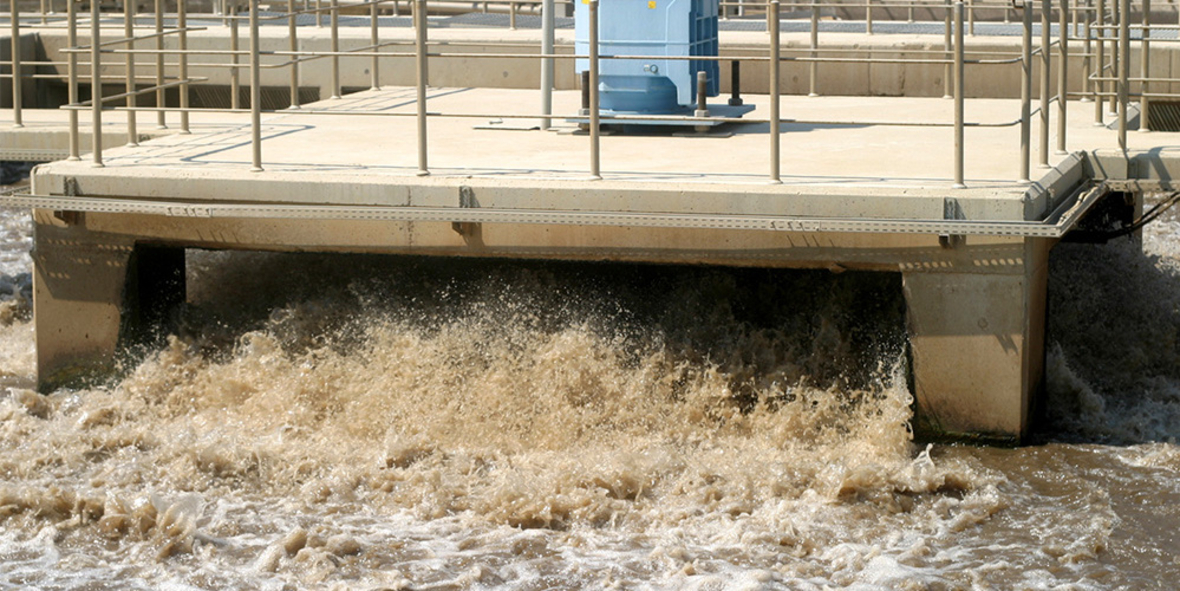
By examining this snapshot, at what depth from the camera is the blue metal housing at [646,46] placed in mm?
10250

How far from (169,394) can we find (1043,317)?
517 cm

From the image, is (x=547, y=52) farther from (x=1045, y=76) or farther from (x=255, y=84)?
(x=1045, y=76)

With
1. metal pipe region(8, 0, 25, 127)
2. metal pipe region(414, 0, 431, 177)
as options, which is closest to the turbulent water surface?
metal pipe region(414, 0, 431, 177)

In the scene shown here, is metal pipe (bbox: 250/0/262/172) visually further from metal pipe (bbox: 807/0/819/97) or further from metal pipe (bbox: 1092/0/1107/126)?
metal pipe (bbox: 807/0/819/97)

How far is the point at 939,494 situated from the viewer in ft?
25.7

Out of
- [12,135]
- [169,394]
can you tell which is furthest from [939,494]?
[12,135]

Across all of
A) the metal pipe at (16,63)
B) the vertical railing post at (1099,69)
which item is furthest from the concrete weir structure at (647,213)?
the metal pipe at (16,63)

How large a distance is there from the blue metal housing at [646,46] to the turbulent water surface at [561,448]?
1422 millimetres

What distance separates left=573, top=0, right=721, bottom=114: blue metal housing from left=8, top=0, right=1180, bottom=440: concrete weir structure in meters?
0.49

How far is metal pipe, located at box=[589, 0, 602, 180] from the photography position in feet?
27.1

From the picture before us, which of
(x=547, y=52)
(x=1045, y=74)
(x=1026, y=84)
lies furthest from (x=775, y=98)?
(x=547, y=52)

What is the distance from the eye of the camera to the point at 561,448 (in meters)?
8.41

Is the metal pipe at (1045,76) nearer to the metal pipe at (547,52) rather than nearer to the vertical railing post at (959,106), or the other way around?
the vertical railing post at (959,106)

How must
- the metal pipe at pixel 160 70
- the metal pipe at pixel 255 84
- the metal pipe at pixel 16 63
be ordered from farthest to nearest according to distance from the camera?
1. the metal pipe at pixel 16 63
2. the metal pipe at pixel 160 70
3. the metal pipe at pixel 255 84
